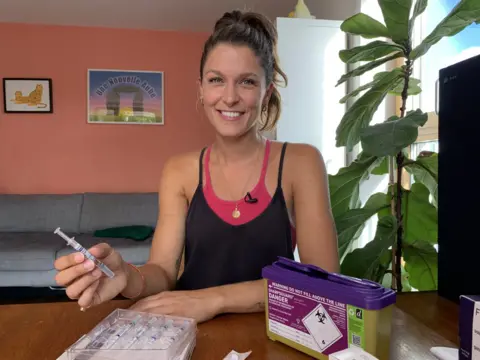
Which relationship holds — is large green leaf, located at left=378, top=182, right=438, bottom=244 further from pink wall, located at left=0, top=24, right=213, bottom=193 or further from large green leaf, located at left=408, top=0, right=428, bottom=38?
pink wall, located at left=0, top=24, right=213, bottom=193

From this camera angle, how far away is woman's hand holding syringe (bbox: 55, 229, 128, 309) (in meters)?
0.62

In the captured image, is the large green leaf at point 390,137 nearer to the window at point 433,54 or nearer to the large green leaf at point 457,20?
the large green leaf at point 457,20

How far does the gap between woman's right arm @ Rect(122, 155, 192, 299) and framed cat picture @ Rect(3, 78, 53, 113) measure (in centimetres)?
344

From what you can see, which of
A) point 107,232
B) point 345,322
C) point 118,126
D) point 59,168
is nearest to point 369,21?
point 345,322

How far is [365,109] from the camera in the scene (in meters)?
1.29

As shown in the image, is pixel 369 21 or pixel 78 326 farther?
pixel 369 21

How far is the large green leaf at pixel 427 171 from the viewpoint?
1.23m

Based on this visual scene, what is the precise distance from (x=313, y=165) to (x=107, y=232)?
290 centimetres

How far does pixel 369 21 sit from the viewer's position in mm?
1265

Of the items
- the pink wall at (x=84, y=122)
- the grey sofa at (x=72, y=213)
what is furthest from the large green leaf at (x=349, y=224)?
the pink wall at (x=84, y=122)

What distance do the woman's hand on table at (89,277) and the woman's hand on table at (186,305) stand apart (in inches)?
2.4

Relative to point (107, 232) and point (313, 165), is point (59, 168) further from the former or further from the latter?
point (313, 165)

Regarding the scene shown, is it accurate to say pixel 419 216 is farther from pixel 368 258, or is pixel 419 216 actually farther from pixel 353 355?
pixel 353 355

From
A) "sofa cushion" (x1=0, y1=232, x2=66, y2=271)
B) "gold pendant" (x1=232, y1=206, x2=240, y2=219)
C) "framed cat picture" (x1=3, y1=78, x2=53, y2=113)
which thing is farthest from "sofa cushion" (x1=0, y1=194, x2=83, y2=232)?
"gold pendant" (x1=232, y1=206, x2=240, y2=219)
